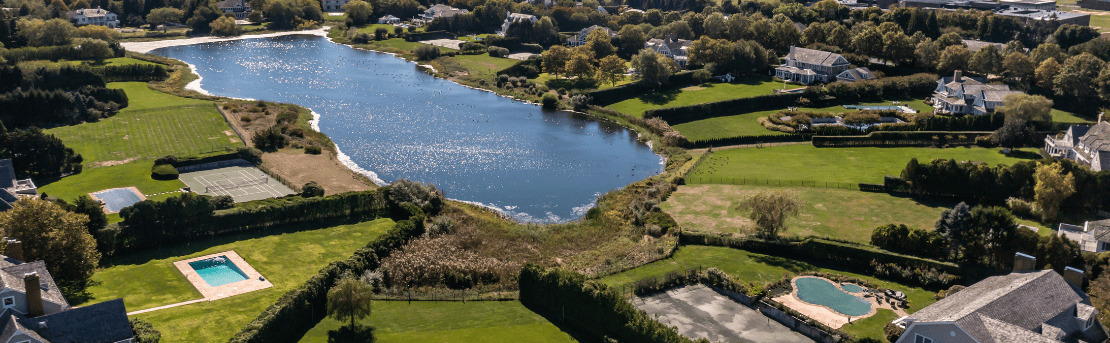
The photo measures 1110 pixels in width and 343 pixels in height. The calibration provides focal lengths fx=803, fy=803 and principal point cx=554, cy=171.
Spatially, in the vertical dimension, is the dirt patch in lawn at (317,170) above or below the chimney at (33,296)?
below

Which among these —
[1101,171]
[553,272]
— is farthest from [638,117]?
[553,272]

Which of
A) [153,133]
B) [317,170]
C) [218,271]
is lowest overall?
[218,271]

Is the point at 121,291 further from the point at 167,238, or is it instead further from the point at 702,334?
the point at 702,334

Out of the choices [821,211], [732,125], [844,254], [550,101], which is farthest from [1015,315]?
[550,101]

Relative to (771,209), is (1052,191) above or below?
above

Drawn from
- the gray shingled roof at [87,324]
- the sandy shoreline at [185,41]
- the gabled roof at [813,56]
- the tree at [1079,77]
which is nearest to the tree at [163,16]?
the sandy shoreline at [185,41]

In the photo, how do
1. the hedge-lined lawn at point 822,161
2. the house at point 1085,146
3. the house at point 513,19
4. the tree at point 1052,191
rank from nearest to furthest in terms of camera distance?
the tree at point 1052,191 → the house at point 1085,146 → the hedge-lined lawn at point 822,161 → the house at point 513,19

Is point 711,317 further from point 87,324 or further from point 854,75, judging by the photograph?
point 854,75

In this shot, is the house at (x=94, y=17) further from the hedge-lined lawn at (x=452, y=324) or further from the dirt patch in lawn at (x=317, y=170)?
the hedge-lined lawn at (x=452, y=324)

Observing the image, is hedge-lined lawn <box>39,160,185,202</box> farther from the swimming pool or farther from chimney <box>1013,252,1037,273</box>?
chimney <box>1013,252,1037,273</box>
